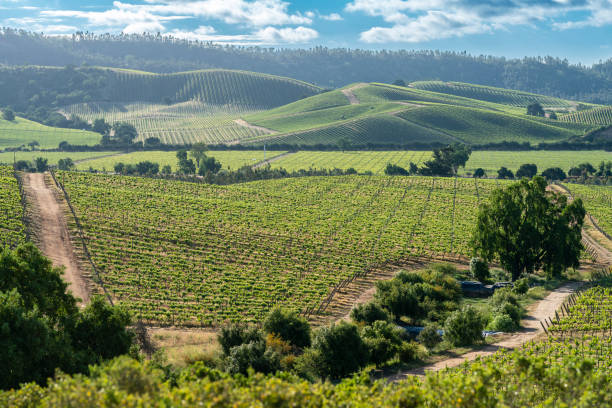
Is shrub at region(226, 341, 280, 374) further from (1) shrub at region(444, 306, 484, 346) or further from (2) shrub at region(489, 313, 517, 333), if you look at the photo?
(2) shrub at region(489, 313, 517, 333)

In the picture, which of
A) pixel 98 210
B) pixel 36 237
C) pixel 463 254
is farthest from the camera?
pixel 98 210

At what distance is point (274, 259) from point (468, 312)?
30824 mm

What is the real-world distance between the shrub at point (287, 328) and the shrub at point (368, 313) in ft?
19.5

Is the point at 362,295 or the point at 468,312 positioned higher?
the point at 468,312

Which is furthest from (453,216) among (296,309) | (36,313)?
(36,313)

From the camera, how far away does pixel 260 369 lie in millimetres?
32656

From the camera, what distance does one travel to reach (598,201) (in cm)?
10844

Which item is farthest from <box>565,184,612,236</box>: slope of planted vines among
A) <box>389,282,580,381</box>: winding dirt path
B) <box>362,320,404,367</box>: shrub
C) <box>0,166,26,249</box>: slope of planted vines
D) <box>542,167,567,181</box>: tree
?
<box>0,166,26,249</box>: slope of planted vines

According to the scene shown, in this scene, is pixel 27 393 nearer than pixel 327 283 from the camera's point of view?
Yes

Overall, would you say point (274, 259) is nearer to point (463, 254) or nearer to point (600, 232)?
point (463, 254)

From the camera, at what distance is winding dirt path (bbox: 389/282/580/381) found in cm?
3445

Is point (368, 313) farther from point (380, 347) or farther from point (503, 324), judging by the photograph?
point (503, 324)

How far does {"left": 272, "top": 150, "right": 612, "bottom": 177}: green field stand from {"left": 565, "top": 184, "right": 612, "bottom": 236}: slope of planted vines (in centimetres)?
2969

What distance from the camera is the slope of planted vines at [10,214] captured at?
62328 millimetres
